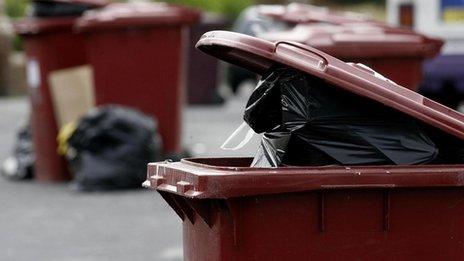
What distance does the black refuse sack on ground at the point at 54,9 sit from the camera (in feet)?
41.2

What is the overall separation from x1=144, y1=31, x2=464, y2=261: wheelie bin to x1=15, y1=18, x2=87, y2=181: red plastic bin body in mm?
7723

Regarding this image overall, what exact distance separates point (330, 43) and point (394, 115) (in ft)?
11.9

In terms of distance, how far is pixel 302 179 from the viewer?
4.52 metres

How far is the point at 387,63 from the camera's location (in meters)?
8.45

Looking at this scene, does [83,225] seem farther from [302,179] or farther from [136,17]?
[302,179]

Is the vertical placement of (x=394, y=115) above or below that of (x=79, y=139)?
above

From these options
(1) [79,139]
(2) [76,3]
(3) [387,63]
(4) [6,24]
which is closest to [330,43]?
(3) [387,63]

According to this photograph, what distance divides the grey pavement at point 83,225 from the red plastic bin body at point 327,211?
384cm

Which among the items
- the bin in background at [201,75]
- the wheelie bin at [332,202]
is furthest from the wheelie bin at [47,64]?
the bin in background at [201,75]

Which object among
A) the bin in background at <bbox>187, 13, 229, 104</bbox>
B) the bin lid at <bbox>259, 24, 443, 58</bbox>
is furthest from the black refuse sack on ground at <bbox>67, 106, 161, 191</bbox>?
the bin in background at <bbox>187, 13, 229, 104</bbox>

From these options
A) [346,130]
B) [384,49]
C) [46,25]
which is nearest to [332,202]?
[346,130]

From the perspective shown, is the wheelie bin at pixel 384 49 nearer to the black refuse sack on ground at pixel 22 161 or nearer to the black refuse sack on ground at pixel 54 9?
the black refuse sack on ground at pixel 54 9

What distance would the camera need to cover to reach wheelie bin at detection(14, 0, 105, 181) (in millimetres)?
→ 12359

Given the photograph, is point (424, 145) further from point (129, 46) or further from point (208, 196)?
point (129, 46)
